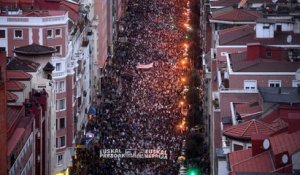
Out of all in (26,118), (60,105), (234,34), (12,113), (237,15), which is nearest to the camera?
(12,113)

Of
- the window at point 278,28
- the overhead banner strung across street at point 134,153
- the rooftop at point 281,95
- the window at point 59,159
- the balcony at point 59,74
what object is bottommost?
the overhead banner strung across street at point 134,153

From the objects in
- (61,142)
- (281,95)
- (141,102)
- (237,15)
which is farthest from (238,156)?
(141,102)

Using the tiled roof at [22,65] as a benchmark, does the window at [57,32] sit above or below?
above

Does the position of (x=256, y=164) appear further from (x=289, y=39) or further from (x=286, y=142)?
(x=289, y=39)

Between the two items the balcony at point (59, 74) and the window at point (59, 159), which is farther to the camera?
the balcony at point (59, 74)

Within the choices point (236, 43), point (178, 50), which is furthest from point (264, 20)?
point (178, 50)

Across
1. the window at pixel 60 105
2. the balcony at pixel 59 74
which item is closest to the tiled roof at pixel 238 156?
the window at pixel 60 105

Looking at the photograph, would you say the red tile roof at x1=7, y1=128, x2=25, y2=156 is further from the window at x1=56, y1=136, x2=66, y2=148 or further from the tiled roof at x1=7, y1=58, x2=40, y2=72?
the window at x1=56, y1=136, x2=66, y2=148

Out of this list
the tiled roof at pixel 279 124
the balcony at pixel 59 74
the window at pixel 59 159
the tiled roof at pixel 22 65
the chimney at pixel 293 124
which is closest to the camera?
the chimney at pixel 293 124

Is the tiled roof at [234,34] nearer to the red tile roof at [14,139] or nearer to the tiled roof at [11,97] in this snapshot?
the tiled roof at [11,97]
